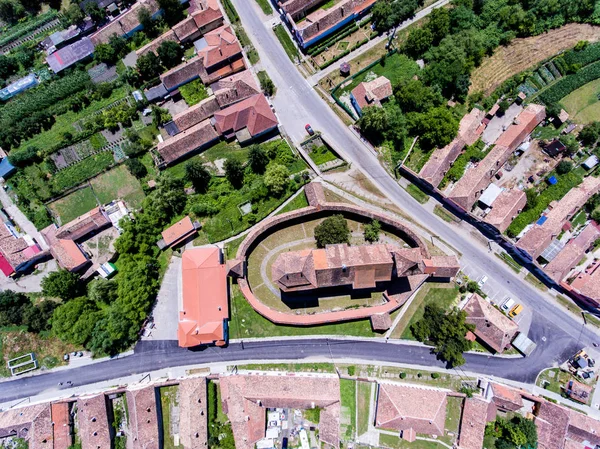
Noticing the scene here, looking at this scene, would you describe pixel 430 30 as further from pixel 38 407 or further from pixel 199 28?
pixel 38 407

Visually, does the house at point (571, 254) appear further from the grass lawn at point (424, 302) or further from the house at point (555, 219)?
the grass lawn at point (424, 302)

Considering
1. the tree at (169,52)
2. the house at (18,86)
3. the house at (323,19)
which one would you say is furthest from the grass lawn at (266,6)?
the house at (18,86)

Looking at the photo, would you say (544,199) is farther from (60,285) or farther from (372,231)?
(60,285)

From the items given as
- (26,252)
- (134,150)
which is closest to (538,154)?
(134,150)

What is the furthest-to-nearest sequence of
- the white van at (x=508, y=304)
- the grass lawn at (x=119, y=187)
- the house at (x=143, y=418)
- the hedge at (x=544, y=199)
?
the grass lawn at (x=119, y=187), the hedge at (x=544, y=199), the white van at (x=508, y=304), the house at (x=143, y=418)

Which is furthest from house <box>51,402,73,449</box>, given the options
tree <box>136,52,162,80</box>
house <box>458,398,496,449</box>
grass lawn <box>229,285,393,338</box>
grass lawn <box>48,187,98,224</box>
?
house <box>458,398,496,449</box>
